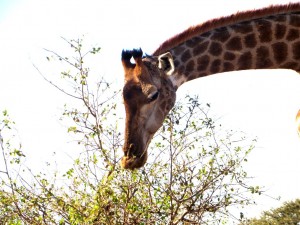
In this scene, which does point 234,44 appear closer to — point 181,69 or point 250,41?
point 250,41

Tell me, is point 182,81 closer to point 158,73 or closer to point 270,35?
point 158,73

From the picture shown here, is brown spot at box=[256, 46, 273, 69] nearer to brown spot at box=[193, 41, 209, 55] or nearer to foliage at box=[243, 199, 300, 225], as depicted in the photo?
brown spot at box=[193, 41, 209, 55]

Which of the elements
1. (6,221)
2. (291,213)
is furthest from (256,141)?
(291,213)

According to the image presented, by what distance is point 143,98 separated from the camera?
19.9ft

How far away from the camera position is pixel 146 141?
20.1 feet

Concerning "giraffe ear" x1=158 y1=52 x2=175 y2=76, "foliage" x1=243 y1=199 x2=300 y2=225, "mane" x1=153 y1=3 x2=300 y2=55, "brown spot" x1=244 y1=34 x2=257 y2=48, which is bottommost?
"giraffe ear" x1=158 y1=52 x2=175 y2=76

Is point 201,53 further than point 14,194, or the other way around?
point 14,194

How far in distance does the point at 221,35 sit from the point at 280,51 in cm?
78

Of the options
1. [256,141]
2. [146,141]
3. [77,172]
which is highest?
[256,141]

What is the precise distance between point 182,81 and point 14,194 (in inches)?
154

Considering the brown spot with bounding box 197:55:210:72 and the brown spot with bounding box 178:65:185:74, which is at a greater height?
the brown spot with bounding box 197:55:210:72

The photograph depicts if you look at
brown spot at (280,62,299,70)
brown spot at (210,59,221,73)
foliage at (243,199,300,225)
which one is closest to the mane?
brown spot at (210,59,221,73)

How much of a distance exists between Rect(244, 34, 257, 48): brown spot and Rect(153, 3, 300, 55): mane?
25 cm

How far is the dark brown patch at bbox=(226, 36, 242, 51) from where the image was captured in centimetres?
649
